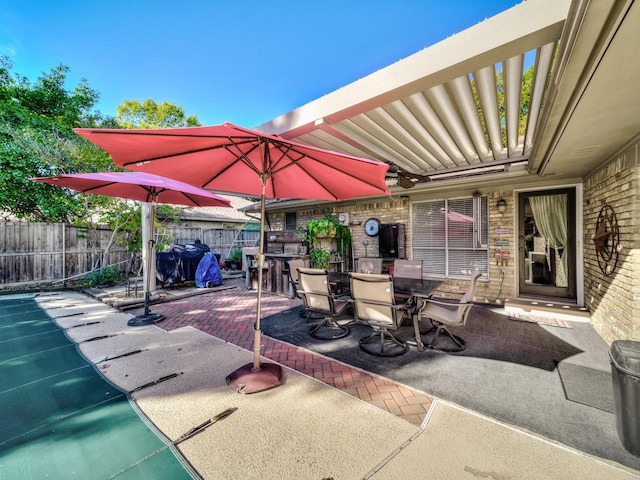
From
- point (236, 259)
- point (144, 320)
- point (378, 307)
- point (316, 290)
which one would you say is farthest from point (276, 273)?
point (236, 259)

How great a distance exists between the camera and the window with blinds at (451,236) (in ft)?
20.1

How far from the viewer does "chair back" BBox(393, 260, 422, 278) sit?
4.93 metres

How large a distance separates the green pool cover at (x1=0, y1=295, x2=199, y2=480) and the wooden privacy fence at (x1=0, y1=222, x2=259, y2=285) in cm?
393

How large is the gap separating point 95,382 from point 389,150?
16.7 ft

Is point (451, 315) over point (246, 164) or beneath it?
beneath

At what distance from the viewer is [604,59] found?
169 cm

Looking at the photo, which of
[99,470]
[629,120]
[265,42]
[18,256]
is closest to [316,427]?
[99,470]

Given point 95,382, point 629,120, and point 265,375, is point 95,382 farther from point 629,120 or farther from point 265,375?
point 629,120

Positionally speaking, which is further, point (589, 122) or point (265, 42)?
point (265, 42)

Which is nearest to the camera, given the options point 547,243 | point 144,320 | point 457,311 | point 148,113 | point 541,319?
point 457,311

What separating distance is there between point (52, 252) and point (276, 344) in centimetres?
842

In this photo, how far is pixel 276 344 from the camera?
3717 mm

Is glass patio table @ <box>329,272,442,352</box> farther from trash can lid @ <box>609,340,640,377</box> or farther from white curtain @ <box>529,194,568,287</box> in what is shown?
white curtain @ <box>529,194,568,287</box>

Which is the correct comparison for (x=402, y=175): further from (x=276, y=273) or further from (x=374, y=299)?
(x=276, y=273)
